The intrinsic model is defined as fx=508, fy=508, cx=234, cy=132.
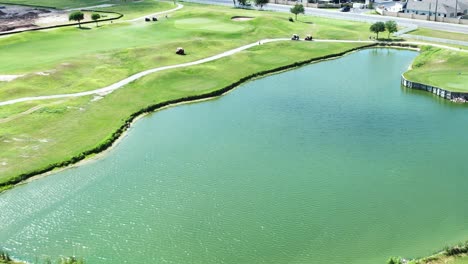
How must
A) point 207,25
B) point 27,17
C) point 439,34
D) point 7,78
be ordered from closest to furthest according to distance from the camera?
point 7,78 < point 439,34 < point 207,25 < point 27,17

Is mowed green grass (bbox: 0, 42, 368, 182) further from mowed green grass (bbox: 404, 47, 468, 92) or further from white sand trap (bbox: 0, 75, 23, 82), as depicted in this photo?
mowed green grass (bbox: 404, 47, 468, 92)

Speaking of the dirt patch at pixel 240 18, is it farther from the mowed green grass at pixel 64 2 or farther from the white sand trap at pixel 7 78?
the white sand trap at pixel 7 78

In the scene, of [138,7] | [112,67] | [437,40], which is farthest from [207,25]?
[437,40]

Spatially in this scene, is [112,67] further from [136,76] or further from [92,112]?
[92,112]

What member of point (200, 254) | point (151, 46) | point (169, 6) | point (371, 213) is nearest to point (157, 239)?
point (200, 254)

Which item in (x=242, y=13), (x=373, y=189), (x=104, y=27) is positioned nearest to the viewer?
(x=373, y=189)

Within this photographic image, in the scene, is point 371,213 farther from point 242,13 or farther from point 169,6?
point 169,6

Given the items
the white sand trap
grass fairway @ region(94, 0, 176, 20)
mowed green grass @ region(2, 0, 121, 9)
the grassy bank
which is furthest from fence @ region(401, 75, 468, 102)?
mowed green grass @ region(2, 0, 121, 9)
